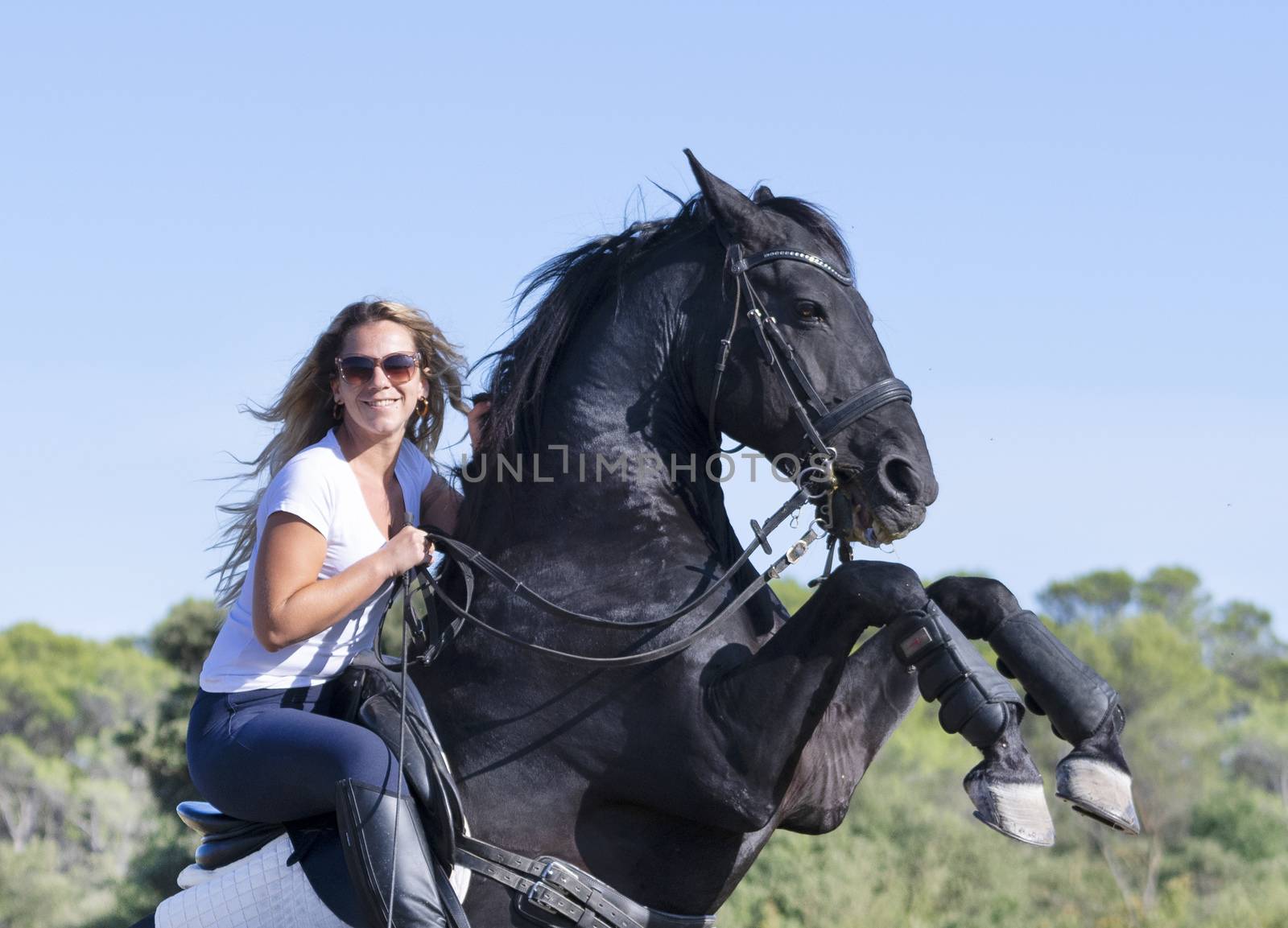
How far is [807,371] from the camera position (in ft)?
15.4

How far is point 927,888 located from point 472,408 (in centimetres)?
1720

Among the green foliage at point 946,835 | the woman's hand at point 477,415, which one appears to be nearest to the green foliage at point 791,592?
the green foliage at point 946,835

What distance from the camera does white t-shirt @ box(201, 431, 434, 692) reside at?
4.55 m

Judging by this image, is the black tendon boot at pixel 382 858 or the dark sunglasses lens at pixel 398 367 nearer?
the black tendon boot at pixel 382 858

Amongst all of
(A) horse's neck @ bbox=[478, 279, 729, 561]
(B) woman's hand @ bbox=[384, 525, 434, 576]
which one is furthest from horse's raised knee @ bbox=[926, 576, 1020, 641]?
(B) woman's hand @ bbox=[384, 525, 434, 576]

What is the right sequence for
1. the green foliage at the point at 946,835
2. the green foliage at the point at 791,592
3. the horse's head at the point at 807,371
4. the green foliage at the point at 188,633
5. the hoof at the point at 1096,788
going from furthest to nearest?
the green foliage at the point at 791,592
the green foliage at the point at 188,633
the green foliage at the point at 946,835
the horse's head at the point at 807,371
the hoof at the point at 1096,788

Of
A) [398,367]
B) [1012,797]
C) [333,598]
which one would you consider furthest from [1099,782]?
[398,367]

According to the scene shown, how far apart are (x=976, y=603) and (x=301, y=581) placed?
1944 mm

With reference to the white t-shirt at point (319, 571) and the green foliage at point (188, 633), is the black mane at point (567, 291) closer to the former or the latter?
the white t-shirt at point (319, 571)

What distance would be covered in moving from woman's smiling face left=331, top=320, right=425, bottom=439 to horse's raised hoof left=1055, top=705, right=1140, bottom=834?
2.25m

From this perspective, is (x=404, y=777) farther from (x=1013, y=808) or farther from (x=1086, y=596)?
(x=1086, y=596)

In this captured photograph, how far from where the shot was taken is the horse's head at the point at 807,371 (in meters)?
4.54

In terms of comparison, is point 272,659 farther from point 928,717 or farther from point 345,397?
point 928,717

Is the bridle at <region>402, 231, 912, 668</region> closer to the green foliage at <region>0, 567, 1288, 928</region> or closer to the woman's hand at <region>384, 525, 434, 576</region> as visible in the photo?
the woman's hand at <region>384, 525, 434, 576</region>
